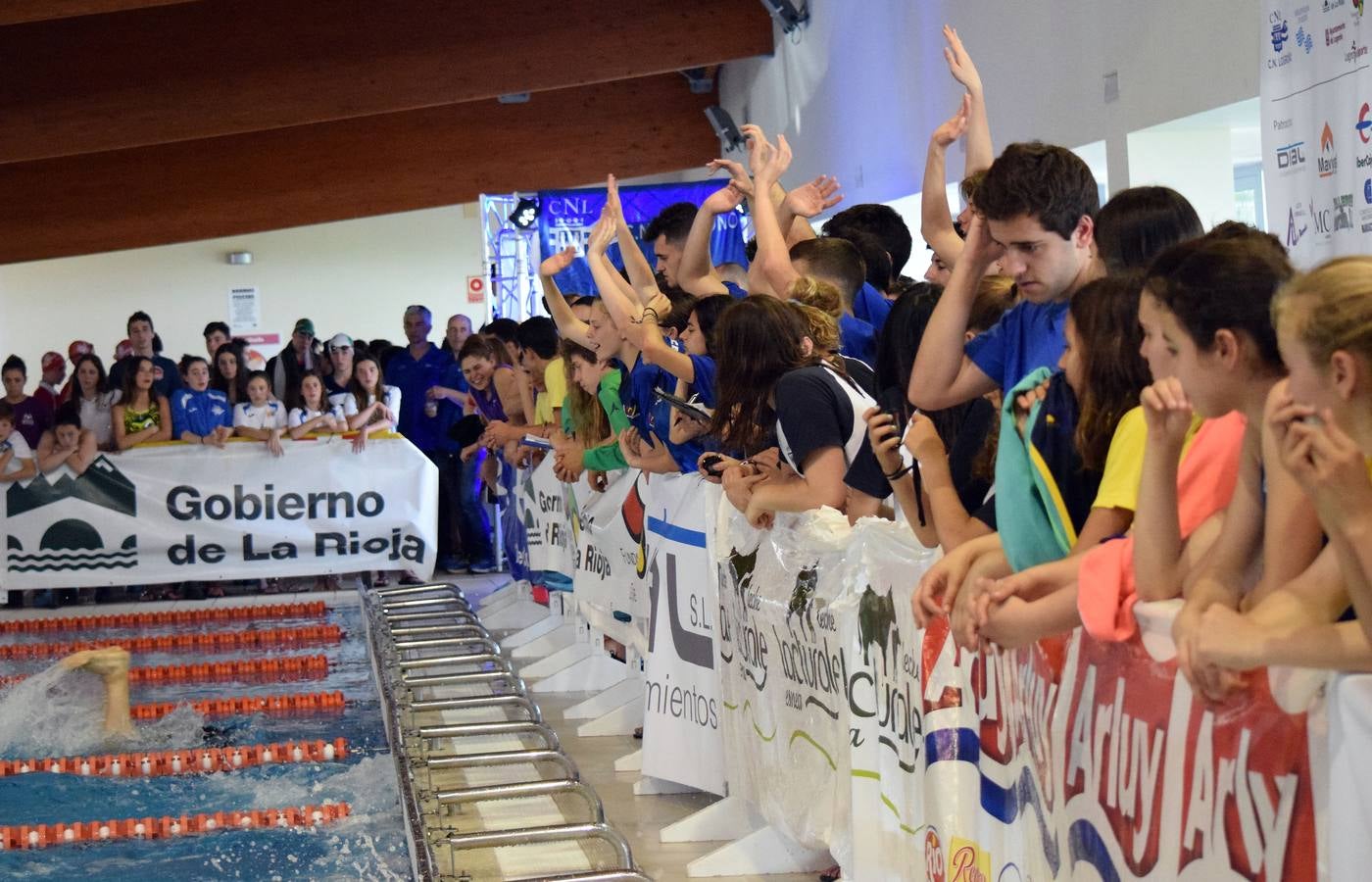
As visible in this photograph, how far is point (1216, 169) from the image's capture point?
6.34 m

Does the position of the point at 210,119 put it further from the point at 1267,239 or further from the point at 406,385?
the point at 1267,239

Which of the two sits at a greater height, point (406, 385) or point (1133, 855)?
point (406, 385)

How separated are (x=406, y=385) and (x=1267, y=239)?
1105cm

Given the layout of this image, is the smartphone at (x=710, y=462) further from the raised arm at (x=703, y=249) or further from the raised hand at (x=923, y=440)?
the raised hand at (x=923, y=440)

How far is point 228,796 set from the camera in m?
5.61

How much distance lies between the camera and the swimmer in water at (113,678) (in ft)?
21.9

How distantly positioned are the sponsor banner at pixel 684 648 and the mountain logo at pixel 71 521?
266 inches

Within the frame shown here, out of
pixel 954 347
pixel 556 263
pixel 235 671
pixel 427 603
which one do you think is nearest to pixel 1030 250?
pixel 954 347

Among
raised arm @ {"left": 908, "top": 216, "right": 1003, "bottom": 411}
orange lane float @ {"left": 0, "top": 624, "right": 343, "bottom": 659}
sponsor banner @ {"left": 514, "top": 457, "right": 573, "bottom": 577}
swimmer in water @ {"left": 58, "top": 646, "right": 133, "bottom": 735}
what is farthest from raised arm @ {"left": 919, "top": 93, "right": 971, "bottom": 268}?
orange lane float @ {"left": 0, "top": 624, "right": 343, "bottom": 659}

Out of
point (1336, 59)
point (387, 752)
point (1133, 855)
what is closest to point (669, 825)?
point (387, 752)

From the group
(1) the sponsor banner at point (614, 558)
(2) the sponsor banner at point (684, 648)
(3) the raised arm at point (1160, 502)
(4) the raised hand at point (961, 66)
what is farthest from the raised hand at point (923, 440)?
(1) the sponsor banner at point (614, 558)

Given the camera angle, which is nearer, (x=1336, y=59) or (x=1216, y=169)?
(x=1336, y=59)

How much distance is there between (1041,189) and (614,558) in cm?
391

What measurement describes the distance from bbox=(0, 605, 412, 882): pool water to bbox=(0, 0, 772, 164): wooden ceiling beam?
5.15 metres
